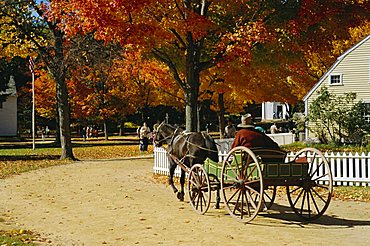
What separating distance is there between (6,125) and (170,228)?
57.1 m

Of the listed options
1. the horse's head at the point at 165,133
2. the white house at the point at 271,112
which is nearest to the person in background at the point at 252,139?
the horse's head at the point at 165,133

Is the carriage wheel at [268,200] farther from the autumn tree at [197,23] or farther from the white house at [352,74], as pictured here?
the white house at [352,74]

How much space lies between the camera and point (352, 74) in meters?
33.1

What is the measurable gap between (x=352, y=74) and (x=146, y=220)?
81.4 ft

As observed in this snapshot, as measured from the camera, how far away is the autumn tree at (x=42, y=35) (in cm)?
2767

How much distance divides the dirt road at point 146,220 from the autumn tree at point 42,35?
1116cm

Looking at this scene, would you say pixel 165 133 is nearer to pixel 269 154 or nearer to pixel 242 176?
pixel 242 176

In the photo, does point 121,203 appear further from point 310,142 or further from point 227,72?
point 310,142

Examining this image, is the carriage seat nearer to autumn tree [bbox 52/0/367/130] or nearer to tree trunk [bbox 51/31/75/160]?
autumn tree [bbox 52/0/367/130]

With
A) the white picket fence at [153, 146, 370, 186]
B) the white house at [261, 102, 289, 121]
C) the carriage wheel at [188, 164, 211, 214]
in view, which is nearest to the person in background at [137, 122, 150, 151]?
the white picket fence at [153, 146, 370, 186]

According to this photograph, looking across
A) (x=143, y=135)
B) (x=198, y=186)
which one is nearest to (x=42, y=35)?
(x=143, y=135)

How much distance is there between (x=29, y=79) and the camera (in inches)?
2506

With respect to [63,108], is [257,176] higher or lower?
lower

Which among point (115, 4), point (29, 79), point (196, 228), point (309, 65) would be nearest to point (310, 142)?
point (309, 65)
